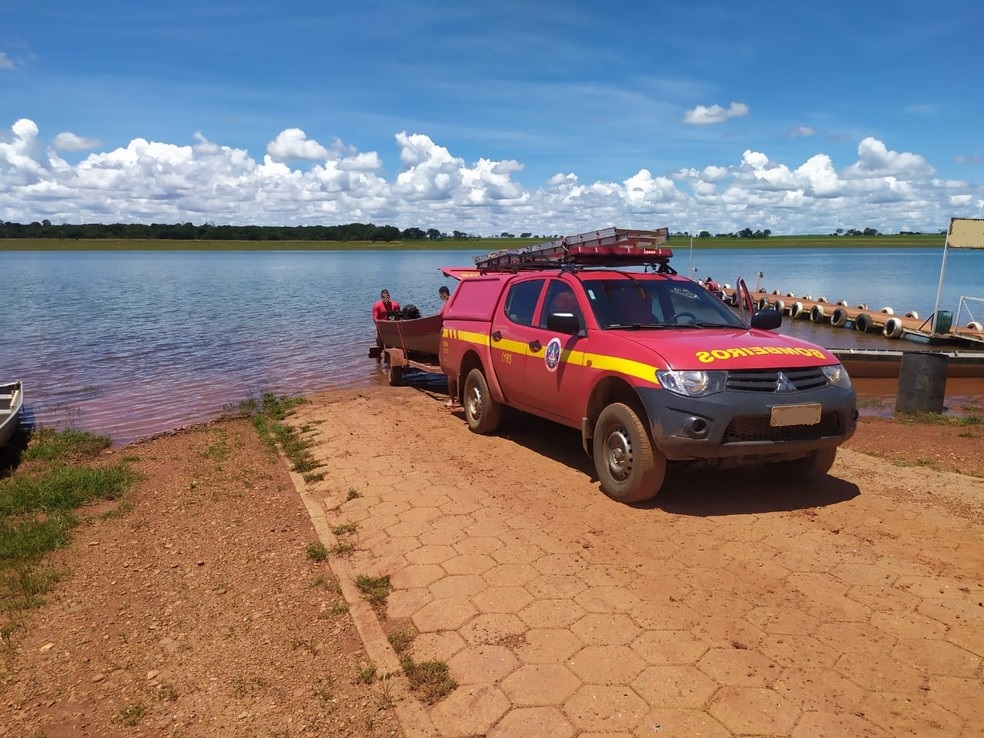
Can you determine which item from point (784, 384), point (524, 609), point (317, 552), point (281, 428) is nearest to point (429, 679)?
point (524, 609)

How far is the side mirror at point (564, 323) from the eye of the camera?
6008 millimetres

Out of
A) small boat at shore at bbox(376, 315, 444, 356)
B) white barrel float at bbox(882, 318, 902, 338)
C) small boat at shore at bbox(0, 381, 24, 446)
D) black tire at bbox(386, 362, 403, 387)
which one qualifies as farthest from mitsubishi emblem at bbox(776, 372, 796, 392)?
white barrel float at bbox(882, 318, 902, 338)

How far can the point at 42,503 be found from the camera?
20.7 feet

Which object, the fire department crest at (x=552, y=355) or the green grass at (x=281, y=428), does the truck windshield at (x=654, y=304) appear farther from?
the green grass at (x=281, y=428)

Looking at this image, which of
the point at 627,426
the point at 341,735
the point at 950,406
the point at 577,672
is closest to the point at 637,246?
the point at 627,426

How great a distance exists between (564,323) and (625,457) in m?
1.36

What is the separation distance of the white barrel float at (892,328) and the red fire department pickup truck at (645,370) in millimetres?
16295

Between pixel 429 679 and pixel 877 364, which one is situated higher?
pixel 429 679

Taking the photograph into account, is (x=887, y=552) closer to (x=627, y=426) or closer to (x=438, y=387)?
(x=627, y=426)

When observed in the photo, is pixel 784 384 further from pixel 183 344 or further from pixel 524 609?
pixel 183 344

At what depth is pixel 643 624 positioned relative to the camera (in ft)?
11.9

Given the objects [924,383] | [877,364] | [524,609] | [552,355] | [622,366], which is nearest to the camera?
[524,609]

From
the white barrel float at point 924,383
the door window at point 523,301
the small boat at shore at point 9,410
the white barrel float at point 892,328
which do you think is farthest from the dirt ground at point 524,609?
the white barrel float at point 892,328

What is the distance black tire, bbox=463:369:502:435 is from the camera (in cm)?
791
